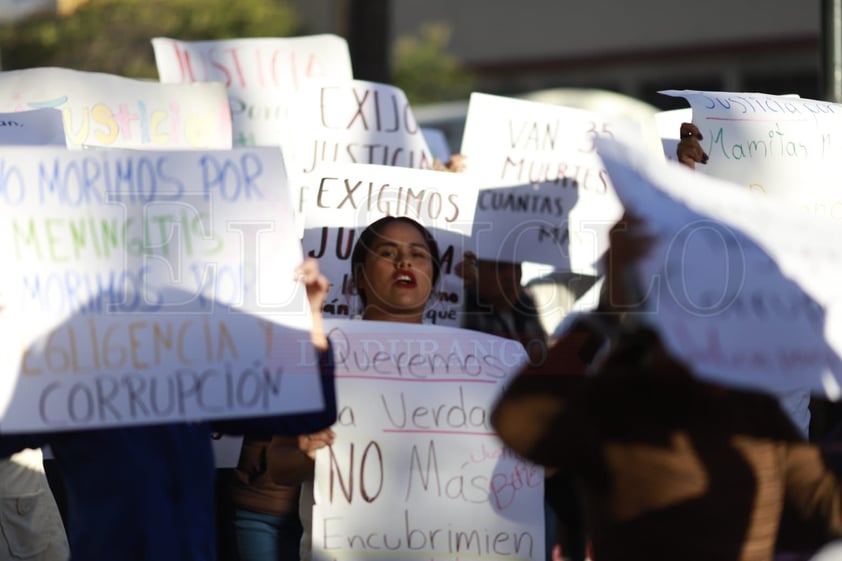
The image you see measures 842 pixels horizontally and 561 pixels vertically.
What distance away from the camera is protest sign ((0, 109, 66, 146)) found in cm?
396

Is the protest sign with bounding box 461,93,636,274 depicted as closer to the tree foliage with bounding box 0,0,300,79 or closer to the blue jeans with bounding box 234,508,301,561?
the blue jeans with bounding box 234,508,301,561

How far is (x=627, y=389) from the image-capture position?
2.62m

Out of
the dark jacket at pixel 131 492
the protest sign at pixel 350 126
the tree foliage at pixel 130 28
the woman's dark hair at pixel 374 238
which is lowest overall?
the tree foliage at pixel 130 28

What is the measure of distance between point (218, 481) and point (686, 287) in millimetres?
1992

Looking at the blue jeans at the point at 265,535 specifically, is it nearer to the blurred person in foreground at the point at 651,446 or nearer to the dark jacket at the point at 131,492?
the dark jacket at the point at 131,492

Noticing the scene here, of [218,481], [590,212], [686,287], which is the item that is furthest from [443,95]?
[686,287]

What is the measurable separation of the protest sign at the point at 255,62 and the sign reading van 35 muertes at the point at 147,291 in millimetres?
2504

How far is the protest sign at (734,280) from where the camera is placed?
253 centimetres

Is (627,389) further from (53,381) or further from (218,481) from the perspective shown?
(218,481)

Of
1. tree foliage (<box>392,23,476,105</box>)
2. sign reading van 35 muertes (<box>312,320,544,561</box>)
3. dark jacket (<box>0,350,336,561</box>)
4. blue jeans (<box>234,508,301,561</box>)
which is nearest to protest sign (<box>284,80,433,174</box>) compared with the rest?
sign reading van 35 muertes (<box>312,320,544,561</box>)

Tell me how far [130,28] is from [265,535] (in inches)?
742

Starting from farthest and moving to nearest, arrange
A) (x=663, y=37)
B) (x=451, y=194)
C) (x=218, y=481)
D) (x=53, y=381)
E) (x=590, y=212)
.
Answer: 1. (x=663, y=37)
2. (x=590, y=212)
3. (x=451, y=194)
4. (x=218, y=481)
5. (x=53, y=381)

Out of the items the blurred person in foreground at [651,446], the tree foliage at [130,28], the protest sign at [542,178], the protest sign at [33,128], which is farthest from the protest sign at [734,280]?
the tree foliage at [130,28]

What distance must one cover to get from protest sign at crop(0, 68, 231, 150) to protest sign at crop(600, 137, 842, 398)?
2543 mm
